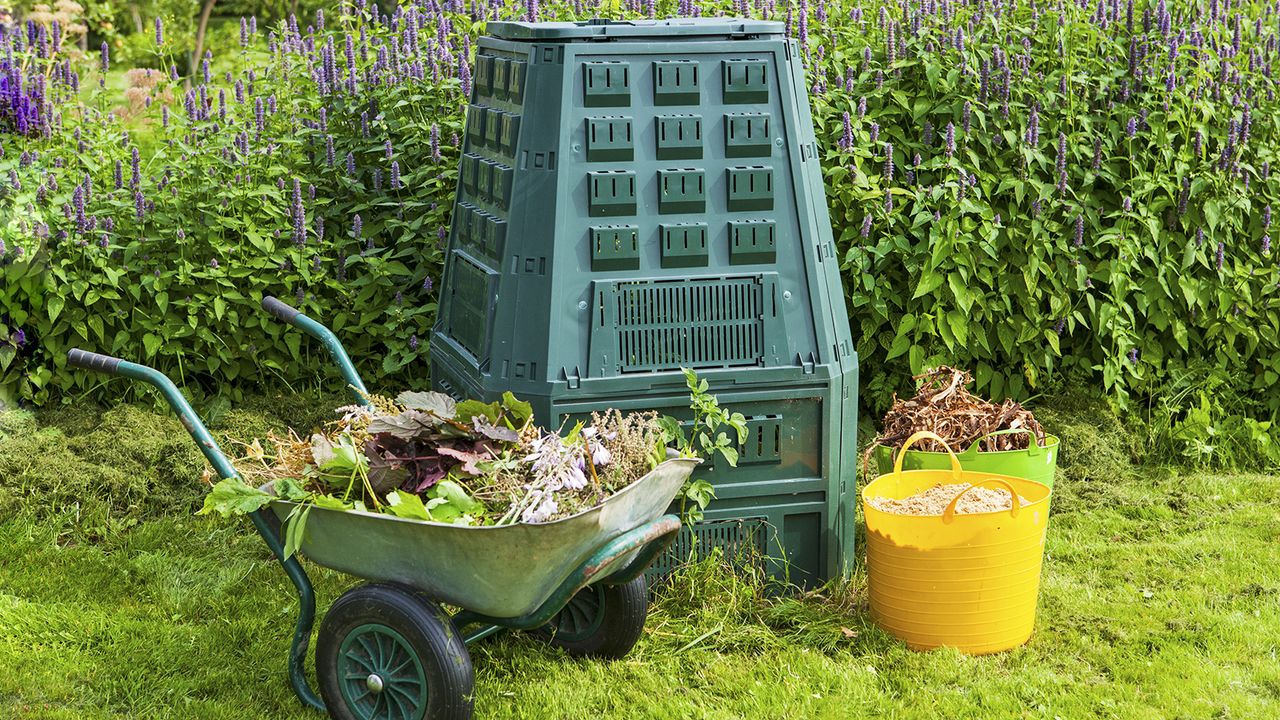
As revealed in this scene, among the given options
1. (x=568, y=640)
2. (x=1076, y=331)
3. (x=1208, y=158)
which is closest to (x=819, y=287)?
(x=568, y=640)

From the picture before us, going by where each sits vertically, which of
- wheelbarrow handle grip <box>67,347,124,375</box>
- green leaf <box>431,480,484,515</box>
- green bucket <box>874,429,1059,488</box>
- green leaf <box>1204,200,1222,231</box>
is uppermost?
green leaf <box>1204,200,1222,231</box>

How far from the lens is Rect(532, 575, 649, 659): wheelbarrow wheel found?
354 cm

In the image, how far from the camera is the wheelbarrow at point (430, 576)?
2.92 meters

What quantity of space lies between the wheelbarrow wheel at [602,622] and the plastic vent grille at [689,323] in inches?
24.4

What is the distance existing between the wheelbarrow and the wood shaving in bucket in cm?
74

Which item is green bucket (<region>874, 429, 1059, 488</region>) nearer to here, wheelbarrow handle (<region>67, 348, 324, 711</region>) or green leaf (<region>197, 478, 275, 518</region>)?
wheelbarrow handle (<region>67, 348, 324, 711</region>)

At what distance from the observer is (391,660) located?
3.09 m

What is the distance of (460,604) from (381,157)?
8.79 ft

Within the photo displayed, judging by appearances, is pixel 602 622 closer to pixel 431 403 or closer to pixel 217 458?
pixel 431 403

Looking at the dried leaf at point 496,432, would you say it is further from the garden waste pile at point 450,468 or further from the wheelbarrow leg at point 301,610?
the wheelbarrow leg at point 301,610

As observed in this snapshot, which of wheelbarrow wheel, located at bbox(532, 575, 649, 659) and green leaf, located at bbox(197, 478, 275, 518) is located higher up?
green leaf, located at bbox(197, 478, 275, 518)

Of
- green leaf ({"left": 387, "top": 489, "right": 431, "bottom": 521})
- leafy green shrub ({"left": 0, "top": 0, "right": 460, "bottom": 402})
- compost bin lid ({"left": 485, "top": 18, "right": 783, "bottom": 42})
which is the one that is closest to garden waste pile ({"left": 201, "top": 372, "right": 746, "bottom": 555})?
green leaf ({"left": 387, "top": 489, "right": 431, "bottom": 521})

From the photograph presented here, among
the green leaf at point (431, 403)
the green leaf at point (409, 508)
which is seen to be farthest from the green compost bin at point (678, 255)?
the green leaf at point (409, 508)

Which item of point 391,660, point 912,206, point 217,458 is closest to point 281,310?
point 217,458
